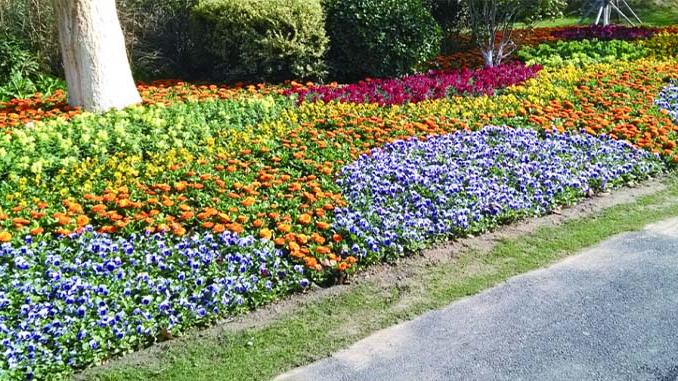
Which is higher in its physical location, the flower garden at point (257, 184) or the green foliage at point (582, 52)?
the green foliage at point (582, 52)

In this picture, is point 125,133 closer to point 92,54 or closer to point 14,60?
point 92,54

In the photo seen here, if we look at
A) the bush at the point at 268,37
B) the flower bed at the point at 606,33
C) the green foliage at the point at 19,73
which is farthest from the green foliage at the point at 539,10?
the green foliage at the point at 19,73

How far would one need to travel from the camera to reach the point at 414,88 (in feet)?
27.0

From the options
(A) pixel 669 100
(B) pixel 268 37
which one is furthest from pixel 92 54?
(A) pixel 669 100

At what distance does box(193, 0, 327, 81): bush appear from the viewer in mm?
Answer: 9195

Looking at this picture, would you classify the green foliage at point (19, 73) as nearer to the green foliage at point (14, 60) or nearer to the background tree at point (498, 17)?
the green foliage at point (14, 60)

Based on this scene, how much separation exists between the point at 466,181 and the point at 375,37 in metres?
4.72

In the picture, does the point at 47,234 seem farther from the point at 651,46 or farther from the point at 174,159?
the point at 651,46

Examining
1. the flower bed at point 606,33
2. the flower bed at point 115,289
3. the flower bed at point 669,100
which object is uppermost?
the flower bed at point 606,33

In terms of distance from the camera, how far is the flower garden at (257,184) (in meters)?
3.77

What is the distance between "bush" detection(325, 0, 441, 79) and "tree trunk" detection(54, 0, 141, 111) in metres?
3.39

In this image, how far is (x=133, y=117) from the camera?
653 centimetres

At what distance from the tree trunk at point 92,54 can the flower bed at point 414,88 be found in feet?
6.53

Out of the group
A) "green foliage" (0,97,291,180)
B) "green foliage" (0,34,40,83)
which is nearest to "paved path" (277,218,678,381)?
"green foliage" (0,97,291,180)
